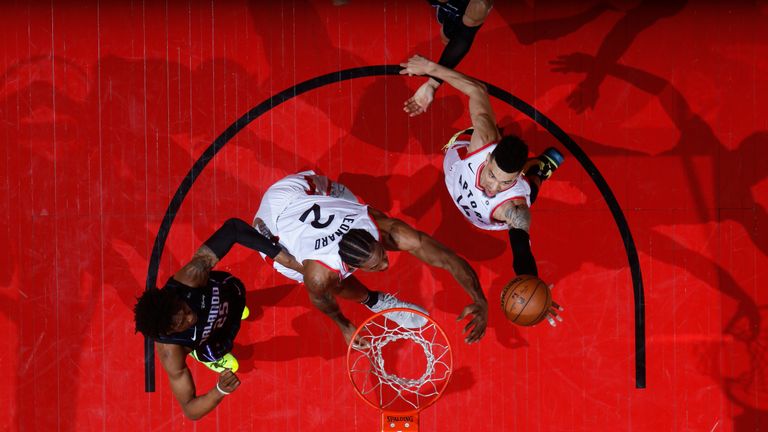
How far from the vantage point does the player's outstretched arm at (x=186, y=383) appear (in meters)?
4.41

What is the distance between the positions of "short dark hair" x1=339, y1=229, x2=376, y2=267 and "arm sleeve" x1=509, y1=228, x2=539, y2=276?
0.99 meters

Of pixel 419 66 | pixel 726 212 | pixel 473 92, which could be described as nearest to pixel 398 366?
pixel 473 92

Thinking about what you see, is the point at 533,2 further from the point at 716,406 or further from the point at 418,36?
the point at 716,406

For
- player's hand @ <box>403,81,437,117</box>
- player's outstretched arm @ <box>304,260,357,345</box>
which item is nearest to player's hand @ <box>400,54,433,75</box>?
player's hand @ <box>403,81,437,117</box>

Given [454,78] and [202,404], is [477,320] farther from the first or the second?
[202,404]

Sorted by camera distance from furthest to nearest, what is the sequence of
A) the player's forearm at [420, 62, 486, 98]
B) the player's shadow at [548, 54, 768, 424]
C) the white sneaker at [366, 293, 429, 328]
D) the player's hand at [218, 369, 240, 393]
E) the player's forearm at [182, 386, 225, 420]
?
the player's shadow at [548, 54, 768, 424] < the white sneaker at [366, 293, 429, 328] < the player's forearm at [182, 386, 225, 420] < the player's hand at [218, 369, 240, 393] < the player's forearm at [420, 62, 486, 98]

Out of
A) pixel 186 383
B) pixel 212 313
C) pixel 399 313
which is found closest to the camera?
pixel 212 313

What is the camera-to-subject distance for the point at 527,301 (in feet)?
13.3

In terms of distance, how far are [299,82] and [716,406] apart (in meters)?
4.68

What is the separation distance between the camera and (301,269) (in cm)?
448

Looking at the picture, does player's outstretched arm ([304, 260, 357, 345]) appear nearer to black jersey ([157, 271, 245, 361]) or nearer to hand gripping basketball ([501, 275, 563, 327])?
black jersey ([157, 271, 245, 361])

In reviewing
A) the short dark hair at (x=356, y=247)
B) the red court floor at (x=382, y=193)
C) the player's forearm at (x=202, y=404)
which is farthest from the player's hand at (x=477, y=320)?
the player's forearm at (x=202, y=404)

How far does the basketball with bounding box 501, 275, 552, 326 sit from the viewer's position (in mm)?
4059

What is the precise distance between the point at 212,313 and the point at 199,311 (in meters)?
0.14
